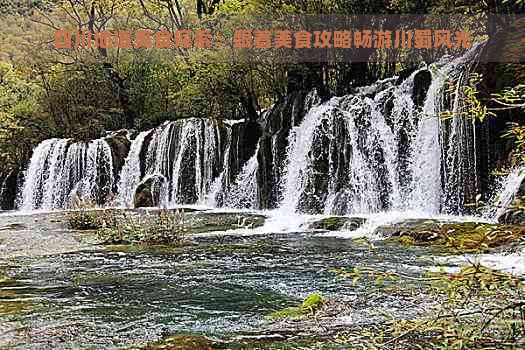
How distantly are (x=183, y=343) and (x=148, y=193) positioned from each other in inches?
682

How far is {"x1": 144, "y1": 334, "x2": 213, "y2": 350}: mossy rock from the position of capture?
14.8ft

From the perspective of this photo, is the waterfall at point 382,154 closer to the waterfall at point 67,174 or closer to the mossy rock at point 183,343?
the waterfall at point 67,174

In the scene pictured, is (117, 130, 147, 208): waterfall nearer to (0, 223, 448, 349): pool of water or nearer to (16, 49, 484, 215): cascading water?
(16, 49, 484, 215): cascading water

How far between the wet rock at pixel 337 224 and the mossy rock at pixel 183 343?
7.83 metres

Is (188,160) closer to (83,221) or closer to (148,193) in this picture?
(148,193)

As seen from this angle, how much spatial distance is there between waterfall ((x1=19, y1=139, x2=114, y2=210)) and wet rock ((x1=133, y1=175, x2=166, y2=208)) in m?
2.09

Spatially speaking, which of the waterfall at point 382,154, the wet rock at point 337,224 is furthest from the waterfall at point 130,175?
the wet rock at point 337,224

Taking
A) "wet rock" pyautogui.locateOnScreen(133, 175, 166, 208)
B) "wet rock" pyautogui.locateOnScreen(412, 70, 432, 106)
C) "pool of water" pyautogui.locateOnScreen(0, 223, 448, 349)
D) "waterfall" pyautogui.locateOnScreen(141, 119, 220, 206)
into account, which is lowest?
"pool of water" pyautogui.locateOnScreen(0, 223, 448, 349)

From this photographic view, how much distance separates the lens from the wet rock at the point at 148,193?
21.3m

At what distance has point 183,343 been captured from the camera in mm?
4617

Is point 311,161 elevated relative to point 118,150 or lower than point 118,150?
lower

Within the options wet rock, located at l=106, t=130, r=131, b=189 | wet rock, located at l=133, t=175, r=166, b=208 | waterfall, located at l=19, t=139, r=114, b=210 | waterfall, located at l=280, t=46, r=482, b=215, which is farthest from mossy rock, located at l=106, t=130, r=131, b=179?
waterfall, located at l=280, t=46, r=482, b=215

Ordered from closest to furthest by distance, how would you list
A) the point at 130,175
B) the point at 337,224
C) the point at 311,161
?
1. the point at 337,224
2. the point at 311,161
3. the point at 130,175

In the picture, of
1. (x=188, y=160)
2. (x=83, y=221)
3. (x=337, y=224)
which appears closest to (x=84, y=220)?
(x=83, y=221)
